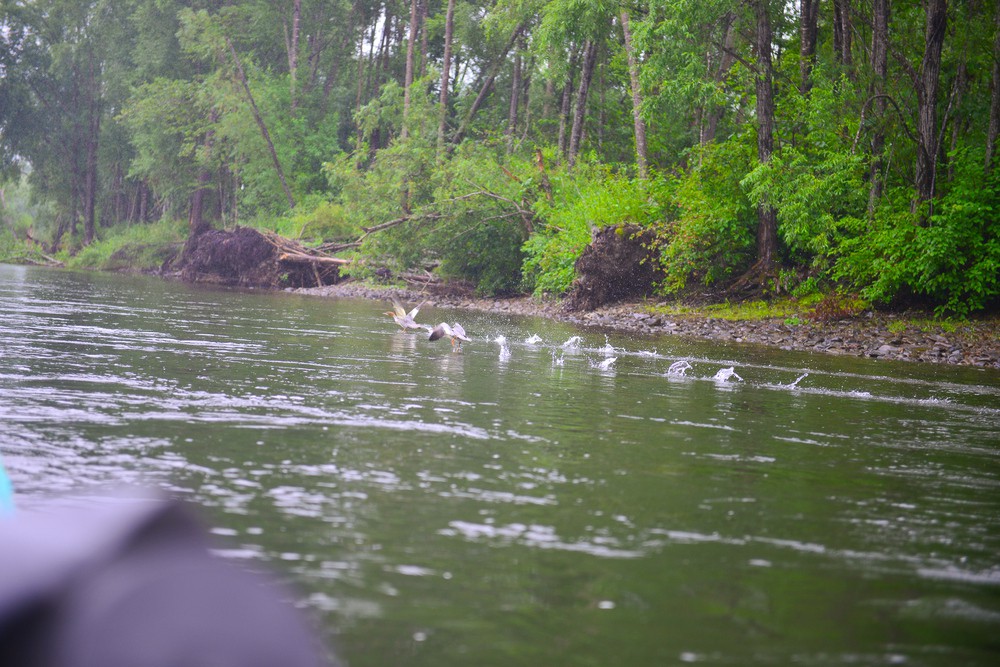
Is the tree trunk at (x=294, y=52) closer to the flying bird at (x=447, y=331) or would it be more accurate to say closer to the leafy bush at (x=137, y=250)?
the leafy bush at (x=137, y=250)

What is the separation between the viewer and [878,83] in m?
A: 22.6

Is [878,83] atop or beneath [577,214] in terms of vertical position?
atop

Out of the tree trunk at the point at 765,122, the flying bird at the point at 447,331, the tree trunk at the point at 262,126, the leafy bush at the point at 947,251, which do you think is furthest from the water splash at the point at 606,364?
the tree trunk at the point at 262,126

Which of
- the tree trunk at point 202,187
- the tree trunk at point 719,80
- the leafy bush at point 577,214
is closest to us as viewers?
the leafy bush at point 577,214

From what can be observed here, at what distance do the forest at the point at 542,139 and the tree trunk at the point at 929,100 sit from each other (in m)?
0.06

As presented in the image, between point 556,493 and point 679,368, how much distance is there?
344 inches

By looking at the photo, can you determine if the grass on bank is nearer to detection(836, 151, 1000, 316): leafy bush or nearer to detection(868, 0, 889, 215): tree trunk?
detection(868, 0, 889, 215): tree trunk

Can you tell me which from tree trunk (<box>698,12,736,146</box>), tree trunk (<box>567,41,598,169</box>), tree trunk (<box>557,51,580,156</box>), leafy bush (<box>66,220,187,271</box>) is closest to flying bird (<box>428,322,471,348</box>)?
tree trunk (<box>698,12,736,146</box>)

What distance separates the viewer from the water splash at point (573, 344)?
18406mm

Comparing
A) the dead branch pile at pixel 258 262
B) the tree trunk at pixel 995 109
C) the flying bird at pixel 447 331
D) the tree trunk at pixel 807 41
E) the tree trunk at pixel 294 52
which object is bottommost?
the flying bird at pixel 447 331

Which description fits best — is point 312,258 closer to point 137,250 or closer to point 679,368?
point 137,250

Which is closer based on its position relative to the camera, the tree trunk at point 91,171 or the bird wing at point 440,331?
the bird wing at point 440,331

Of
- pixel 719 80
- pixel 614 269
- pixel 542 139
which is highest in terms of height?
pixel 719 80

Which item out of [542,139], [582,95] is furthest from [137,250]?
[582,95]
